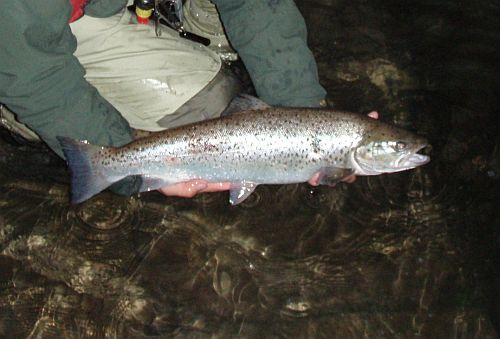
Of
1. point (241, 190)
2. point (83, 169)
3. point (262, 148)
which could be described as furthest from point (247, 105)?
point (83, 169)

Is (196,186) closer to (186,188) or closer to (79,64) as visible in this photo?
(186,188)

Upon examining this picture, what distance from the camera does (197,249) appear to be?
3488mm

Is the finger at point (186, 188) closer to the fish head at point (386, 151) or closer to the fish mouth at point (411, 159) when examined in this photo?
the fish head at point (386, 151)

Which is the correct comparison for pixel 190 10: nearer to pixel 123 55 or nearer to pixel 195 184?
pixel 123 55

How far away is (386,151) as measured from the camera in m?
2.99

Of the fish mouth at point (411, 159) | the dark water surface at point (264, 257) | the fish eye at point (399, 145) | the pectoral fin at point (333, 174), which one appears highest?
the fish eye at point (399, 145)

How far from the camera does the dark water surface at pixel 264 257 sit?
127 inches

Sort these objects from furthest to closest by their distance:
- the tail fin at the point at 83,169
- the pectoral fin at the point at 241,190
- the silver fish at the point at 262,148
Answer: the pectoral fin at the point at 241,190 < the silver fish at the point at 262,148 < the tail fin at the point at 83,169

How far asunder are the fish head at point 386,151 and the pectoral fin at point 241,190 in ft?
1.86

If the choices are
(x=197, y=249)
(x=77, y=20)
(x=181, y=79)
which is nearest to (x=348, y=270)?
(x=197, y=249)

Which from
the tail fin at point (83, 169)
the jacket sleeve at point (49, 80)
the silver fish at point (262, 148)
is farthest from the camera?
the silver fish at point (262, 148)

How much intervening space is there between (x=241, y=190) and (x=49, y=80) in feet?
3.69

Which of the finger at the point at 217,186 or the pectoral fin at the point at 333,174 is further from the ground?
the pectoral fin at the point at 333,174

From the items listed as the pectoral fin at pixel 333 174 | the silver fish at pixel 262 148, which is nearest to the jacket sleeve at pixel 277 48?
the silver fish at pixel 262 148
